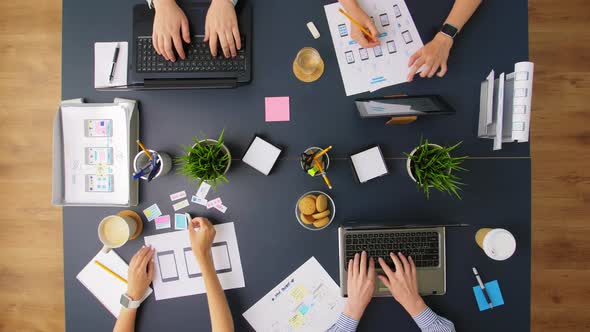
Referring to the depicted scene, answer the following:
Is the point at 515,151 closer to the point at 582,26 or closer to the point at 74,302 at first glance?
the point at 582,26

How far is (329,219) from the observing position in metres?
1.16

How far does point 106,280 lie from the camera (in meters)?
1.19

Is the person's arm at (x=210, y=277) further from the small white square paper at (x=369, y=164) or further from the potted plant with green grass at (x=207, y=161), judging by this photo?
the small white square paper at (x=369, y=164)

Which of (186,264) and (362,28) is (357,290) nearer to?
(186,264)

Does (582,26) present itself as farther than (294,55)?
Yes

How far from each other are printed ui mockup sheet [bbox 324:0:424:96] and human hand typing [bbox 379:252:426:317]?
630 mm

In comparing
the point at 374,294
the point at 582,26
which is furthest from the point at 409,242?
the point at 582,26

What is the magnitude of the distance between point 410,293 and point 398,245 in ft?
0.55

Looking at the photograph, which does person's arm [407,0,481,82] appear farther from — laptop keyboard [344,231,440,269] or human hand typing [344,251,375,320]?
human hand typing [344,251,375,320]

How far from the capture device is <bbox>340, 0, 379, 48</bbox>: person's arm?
1.13m

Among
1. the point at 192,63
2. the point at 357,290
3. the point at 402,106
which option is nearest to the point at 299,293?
the point at 357,290

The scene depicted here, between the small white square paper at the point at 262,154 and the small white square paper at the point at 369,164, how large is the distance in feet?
0.97

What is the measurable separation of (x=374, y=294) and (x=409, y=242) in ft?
0.73

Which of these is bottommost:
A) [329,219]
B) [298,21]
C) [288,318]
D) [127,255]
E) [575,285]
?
[575,285]
